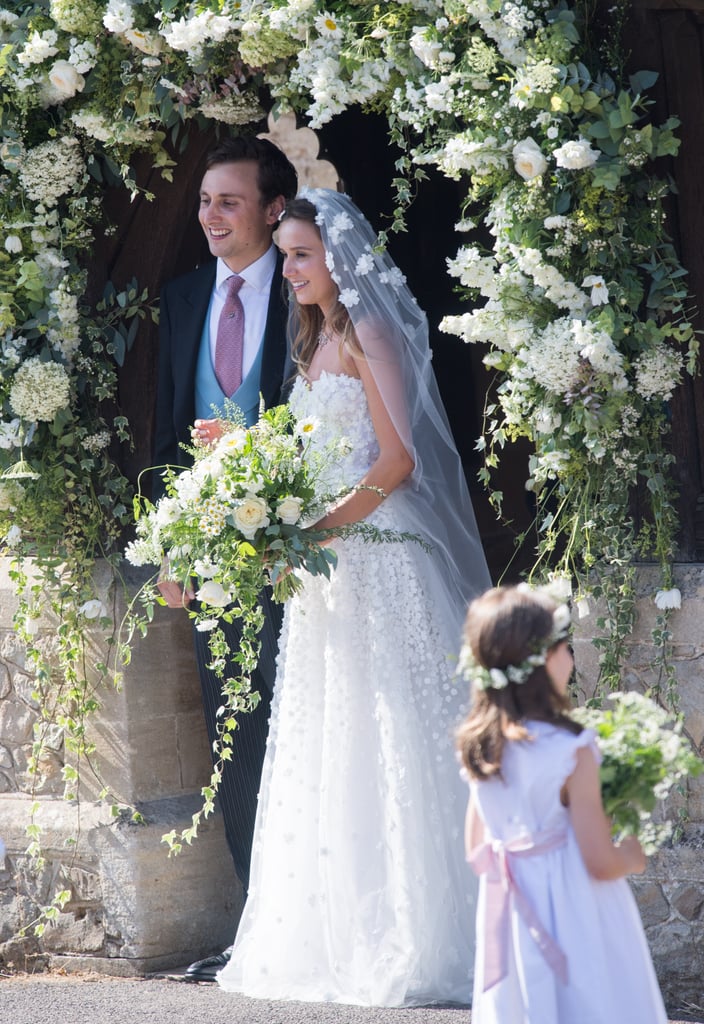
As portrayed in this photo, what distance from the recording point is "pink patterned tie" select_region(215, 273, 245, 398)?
4.97 metres

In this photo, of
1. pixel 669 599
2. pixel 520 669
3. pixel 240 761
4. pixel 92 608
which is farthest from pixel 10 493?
pixel 520 669

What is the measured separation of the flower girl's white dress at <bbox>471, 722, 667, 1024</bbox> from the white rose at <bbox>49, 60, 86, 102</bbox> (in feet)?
9.57

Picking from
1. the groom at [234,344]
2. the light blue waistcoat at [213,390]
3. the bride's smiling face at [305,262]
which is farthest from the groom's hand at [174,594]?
the bride's smiling face at [305,262]

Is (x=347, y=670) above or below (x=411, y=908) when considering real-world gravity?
above

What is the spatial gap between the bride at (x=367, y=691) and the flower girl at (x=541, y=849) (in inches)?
53.0

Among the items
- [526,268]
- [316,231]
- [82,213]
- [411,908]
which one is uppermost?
[82,213]

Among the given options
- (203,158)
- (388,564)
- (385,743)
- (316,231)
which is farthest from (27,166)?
(385,743)

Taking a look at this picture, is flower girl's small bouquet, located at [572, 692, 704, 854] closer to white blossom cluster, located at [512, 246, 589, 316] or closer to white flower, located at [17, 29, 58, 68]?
white blossom cluster, located at [512, 246, 589, 316]

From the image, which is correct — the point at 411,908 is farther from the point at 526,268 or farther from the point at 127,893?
the point at 526,268

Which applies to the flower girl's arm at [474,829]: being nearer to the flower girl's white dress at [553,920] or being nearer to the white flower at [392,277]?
the flower girl's white dress at [553,920]

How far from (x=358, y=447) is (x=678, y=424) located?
3.12 ft

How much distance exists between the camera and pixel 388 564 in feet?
14.8

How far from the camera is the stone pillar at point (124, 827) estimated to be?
5098 mm

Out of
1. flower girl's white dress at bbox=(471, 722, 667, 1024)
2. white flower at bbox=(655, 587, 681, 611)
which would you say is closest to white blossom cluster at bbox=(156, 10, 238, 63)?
white flower at bbox=(655, 587, 681, 611)
